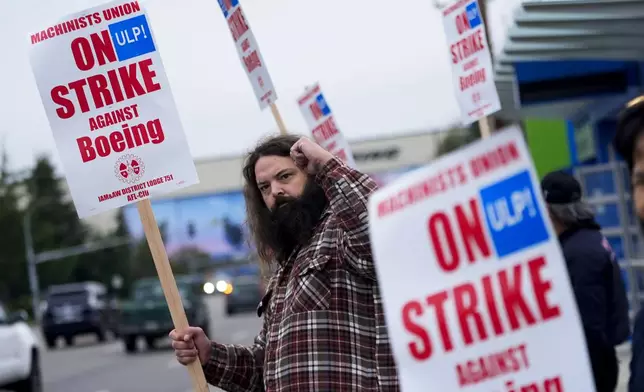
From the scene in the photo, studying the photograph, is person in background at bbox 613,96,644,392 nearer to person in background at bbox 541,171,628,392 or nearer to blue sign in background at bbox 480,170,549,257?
blue sign in background at bbox 480,170,549,257

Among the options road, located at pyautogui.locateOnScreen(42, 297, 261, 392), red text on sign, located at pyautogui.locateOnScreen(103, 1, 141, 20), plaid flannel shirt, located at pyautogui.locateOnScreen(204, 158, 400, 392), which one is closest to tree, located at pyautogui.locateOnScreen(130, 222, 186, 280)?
road, located at pyautogui.locateOnScreen(42, 297, 261, 392)

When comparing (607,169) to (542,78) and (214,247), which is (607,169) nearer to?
(542,78)

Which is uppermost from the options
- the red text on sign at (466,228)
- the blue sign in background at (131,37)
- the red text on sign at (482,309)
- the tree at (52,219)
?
the tree at (52,219)

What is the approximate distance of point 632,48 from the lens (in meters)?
13.0

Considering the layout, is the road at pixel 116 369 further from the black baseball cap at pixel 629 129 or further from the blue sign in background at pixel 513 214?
the blue sign in background at pixel 513 214

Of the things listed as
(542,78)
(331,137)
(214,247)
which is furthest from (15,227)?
(331,137)

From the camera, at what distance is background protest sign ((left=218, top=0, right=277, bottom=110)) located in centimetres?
725

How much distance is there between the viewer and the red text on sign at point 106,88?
4316 millimetres

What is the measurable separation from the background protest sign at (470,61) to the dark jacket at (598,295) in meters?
2.35

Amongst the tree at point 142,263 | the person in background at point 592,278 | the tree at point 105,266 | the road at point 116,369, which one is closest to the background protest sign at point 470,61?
the person in background at point 592,278

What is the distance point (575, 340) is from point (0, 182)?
7467 cm

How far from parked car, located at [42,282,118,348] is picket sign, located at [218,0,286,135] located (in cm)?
2593

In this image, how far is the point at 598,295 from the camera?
4.99 meters

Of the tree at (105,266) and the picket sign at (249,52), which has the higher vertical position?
the tree at (105,266)
